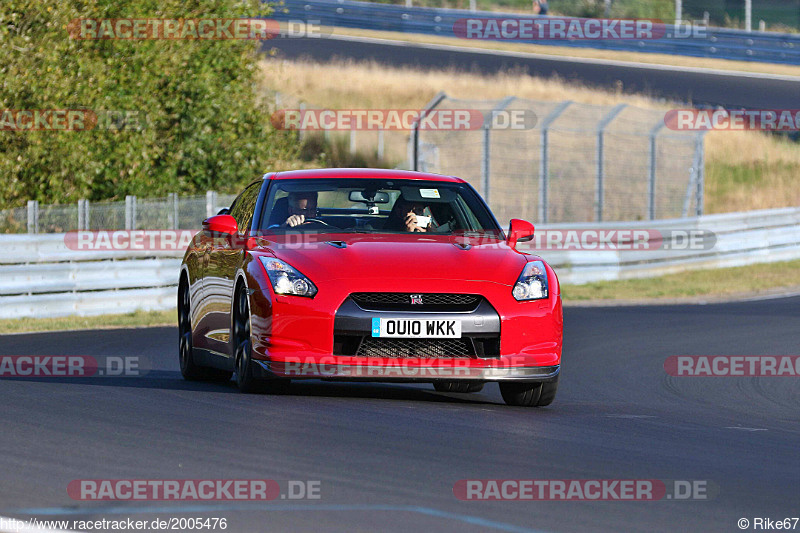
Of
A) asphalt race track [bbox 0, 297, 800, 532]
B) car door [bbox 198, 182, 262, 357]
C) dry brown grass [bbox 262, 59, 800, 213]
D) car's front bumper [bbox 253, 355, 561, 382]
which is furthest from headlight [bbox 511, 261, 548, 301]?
dry brown grass [bbox 262, 59, 800, 213]

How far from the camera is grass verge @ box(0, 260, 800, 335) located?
61.8ft

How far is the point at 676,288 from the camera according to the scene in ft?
76.0

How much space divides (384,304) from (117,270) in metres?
11.6

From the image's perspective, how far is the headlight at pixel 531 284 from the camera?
8789mm

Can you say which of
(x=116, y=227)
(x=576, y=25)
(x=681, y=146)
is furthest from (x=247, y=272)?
(x=576, y=25)

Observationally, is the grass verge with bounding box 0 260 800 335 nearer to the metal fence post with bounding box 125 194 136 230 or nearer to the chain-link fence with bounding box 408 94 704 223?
the metal fence post with bounding box 125 194 136 230

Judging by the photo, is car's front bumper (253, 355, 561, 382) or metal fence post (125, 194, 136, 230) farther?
metal fence post (125, 194, 136, 230)

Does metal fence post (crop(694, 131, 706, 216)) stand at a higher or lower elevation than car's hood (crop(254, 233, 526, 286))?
lower

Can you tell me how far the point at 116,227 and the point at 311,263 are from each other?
40.6ft

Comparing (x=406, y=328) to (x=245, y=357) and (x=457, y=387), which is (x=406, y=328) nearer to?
(x=245, y=357)

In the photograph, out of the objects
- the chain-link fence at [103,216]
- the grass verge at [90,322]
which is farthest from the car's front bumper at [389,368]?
the chain-link fence at [103,216]

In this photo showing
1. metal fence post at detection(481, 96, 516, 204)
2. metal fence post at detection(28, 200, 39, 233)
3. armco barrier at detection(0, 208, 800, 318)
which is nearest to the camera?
armco barrier at detection(0, 208, 800, 318)

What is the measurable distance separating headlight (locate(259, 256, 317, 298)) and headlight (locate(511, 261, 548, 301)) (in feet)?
4.04

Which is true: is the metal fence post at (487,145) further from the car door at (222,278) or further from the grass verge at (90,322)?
the car door at (222,278)
